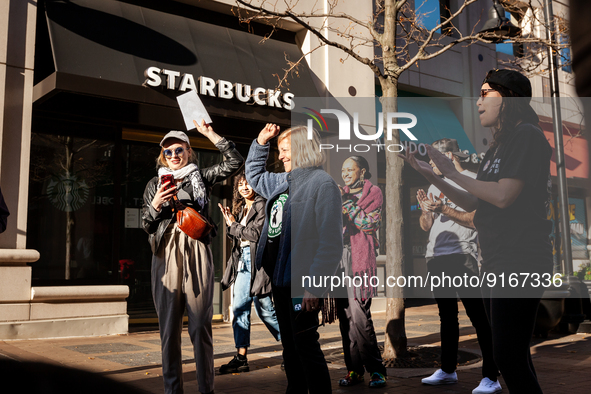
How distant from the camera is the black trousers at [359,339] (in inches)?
201

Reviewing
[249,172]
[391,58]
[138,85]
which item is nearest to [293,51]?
[138,85]

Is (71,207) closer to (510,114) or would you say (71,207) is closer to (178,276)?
(178,276)

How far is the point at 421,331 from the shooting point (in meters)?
9.16

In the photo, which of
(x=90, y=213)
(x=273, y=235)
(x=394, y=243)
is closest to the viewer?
(x=273, y=235)

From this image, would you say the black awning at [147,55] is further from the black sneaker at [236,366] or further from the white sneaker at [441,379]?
the white sneaker at [441,379]

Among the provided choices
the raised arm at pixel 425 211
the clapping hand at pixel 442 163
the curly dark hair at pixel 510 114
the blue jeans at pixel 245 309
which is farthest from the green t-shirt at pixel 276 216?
the blue jeans at pixel 245 309

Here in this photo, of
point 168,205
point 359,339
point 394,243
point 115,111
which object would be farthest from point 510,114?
point 115,111

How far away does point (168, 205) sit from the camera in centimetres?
435

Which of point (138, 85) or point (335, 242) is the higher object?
point (138, 85)

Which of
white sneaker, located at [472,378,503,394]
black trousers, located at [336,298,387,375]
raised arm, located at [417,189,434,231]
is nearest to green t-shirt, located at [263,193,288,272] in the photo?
black trousers, located at [336,298,387,375]

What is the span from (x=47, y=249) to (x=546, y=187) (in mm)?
7393

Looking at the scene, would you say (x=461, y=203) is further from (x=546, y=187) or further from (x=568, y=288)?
(x=568, y=288)

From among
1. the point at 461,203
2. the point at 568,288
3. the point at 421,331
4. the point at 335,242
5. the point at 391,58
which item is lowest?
the point at 421,331

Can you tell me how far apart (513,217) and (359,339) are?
240 centimetres
